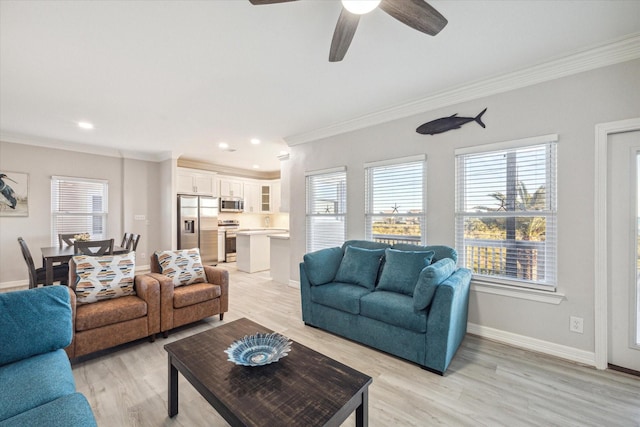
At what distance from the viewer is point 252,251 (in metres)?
6.04

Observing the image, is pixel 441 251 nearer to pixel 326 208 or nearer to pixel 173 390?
pixel 326 208

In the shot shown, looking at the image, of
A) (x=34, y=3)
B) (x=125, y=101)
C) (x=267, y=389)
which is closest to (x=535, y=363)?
(x=267, y=389)

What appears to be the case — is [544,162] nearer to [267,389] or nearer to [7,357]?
[267,389]

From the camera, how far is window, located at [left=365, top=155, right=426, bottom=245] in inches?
133

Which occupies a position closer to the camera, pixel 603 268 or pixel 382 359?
pixel 603 268

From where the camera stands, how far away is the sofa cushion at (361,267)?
2.96 meters

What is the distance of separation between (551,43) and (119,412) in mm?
4217

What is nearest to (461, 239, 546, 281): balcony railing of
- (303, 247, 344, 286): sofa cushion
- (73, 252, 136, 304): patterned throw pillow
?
(303, 247, 344, 286): sofa cushion

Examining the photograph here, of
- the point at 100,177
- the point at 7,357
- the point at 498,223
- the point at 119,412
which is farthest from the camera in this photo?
the point at 100,177

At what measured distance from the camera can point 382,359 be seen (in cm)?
244

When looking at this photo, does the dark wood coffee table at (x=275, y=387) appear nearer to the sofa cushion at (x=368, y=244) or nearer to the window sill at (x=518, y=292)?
the sofa cushion at (x=368, y=244)

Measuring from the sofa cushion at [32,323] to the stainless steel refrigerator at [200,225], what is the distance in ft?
15.7

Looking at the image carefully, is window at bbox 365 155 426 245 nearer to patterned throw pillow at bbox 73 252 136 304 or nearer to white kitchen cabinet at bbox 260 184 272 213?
patterned throw pillow at bbox 73 252 136 304

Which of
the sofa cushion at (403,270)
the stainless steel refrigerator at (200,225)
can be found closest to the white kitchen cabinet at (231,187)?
the stainless steel refrigerator at (200,225)
